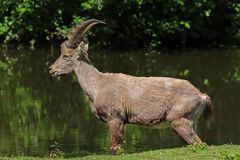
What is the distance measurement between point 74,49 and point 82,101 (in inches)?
322

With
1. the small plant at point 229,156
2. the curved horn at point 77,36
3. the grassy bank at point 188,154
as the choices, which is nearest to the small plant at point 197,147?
the grassy bank at point 188,154

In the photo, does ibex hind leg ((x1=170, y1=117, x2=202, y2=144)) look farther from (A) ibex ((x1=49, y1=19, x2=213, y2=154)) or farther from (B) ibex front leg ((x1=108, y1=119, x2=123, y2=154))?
(B) ibex front leg ((x1=108, y1=119, x2=123, y2=154))

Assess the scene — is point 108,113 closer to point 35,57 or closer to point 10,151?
point 10,151

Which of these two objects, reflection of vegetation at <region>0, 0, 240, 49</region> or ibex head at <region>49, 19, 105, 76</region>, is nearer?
ibex head at <region>49, 19, 105, 76</region>

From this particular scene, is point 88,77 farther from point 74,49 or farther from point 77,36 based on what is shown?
point 77,36

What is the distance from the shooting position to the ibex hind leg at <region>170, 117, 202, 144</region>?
12.5 meters

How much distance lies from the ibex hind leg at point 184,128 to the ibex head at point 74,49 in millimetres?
2465

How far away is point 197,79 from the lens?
25.9 metres

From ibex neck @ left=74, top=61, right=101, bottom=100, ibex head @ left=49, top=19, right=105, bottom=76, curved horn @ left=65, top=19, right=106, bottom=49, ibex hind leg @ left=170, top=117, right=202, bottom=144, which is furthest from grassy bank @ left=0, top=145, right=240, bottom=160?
curved horn @ left=65, top=19, right=106, bottom=49

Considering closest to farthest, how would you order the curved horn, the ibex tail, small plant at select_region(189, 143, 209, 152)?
small plant at select_region(189, 143, 209, 152)
the ibex tail
the curved horn

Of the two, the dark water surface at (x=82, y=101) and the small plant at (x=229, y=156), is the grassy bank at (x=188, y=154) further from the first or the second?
the dark water surface at (x=82, y=101)

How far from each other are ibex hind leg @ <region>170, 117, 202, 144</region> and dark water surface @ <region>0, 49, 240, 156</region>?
2.15 metres

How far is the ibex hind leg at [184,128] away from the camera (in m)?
12.5

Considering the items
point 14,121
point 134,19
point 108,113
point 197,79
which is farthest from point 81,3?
point 108,113
